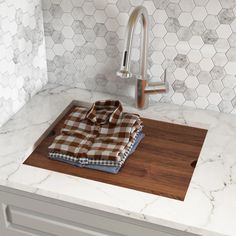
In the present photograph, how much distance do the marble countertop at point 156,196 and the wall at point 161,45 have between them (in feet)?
0.34

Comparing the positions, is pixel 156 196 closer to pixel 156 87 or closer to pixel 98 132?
pixel 98 132

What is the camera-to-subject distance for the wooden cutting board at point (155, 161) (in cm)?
140

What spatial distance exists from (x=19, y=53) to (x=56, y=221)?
2.14 feet

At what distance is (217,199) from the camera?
132 cm

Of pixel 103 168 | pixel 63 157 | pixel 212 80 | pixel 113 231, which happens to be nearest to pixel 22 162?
pixel 63 157

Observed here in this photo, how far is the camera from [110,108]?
1682 mm

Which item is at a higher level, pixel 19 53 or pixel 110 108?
pixel 19 53

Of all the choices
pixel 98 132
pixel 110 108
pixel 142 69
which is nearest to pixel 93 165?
pixel 98 132

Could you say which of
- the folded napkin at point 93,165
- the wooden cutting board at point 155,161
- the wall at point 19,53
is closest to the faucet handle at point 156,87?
the wooden cutting board at point 155,161

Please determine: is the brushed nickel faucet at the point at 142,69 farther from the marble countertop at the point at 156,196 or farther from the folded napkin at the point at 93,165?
the folded napkin at the point at 93,165

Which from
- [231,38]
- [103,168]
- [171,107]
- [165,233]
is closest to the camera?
[165,233]

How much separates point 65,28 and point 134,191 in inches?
30.9

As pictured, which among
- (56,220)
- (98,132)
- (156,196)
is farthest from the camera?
(98,132)

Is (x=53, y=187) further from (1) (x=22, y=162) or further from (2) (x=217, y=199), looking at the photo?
(2) (x=217, y=199)
